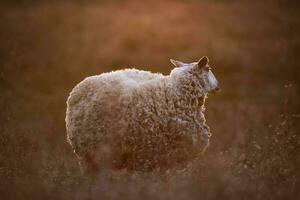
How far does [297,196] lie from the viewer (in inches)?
345

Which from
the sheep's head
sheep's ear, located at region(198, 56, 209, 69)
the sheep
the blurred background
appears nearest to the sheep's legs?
the sheep

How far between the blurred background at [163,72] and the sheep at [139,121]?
0.33m

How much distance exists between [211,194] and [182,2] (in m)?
19.3

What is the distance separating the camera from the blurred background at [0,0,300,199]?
8898 mm

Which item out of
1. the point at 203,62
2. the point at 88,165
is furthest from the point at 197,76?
the point at 88,165

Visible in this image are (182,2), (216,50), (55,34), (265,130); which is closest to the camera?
(265,130)

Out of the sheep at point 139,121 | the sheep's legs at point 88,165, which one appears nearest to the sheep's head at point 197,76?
the sheep at point 139,121

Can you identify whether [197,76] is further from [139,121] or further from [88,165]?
[88,165]

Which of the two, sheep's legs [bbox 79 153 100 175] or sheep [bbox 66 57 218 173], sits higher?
sheep [bbox 66 57 218 173]

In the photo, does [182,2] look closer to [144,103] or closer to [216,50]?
[216,50]

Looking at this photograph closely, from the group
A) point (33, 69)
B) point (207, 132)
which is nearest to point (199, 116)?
point (207, 132)

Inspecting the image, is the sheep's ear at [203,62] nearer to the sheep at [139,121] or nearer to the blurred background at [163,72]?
the sheep at [139,121]

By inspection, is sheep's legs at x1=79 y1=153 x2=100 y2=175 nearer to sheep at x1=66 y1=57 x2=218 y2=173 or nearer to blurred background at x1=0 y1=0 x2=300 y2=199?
sheep at x1=66 y1=57 x2=218 y2=173

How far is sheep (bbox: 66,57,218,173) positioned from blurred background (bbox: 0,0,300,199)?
0.33 m
